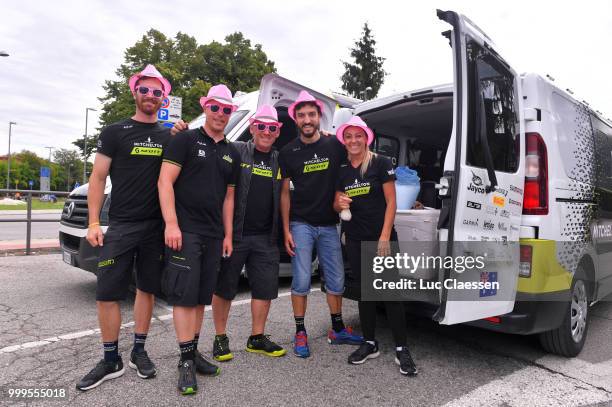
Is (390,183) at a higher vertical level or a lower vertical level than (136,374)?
higher

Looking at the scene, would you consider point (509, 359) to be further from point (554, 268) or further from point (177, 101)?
point (177, 101)

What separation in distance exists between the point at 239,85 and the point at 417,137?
2025cm

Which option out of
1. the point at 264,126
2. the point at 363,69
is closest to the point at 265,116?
the point at 264,126

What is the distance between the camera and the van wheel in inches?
135

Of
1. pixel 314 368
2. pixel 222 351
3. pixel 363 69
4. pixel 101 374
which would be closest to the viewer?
pixel 101 374

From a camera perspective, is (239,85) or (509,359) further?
(239,85)

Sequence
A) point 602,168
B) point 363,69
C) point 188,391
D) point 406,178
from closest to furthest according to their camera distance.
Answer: point 188,391, point 602,168, point 406,178, point 363,69

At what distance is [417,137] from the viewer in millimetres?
5828

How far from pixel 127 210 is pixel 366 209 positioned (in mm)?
1748

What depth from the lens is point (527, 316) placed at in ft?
10.0

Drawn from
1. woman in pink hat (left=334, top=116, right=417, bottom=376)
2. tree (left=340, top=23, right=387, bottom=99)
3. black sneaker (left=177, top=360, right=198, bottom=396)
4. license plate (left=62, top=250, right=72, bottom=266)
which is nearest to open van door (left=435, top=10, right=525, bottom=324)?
woman in pink hat (left=334, top=116, right=417, bottom=376)

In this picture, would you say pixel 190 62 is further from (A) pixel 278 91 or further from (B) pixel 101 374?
(B) pixel 101 374

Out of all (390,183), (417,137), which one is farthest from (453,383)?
Answer: (417,137)

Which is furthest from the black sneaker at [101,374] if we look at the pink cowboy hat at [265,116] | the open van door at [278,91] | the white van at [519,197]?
the open van door at [278,91]
